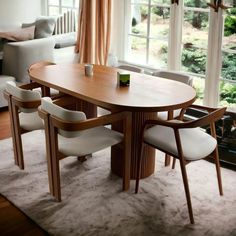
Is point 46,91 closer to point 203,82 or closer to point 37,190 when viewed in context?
point 37,190

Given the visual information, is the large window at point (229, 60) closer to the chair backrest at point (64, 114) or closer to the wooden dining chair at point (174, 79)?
the wooden dining chair at point (174, 79)

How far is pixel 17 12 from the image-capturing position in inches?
222

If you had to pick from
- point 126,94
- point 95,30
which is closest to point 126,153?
point 126,94

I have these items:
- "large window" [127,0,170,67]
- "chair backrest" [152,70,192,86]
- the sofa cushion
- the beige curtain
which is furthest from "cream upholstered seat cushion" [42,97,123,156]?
the sofa cushion

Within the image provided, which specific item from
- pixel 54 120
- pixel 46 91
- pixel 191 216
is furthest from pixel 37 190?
pixel 191 216

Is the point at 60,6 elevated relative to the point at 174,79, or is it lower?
elevated

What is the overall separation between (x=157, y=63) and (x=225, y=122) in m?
1.33

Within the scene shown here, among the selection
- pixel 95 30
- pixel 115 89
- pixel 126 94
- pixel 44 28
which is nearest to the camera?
pixel 126 94

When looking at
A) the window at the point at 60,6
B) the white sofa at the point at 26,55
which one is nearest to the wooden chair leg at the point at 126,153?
the white sofa at the point at 26,55

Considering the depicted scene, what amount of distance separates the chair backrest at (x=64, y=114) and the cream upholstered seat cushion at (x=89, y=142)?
10 centimetres

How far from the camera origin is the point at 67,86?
108 inches

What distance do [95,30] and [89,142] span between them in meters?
2.17

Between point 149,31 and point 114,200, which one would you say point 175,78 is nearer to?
point 114,200

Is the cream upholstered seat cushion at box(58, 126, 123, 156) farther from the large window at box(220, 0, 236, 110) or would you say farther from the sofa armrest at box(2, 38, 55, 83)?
the sofa armrest at box(2, 38, 55, 83)
